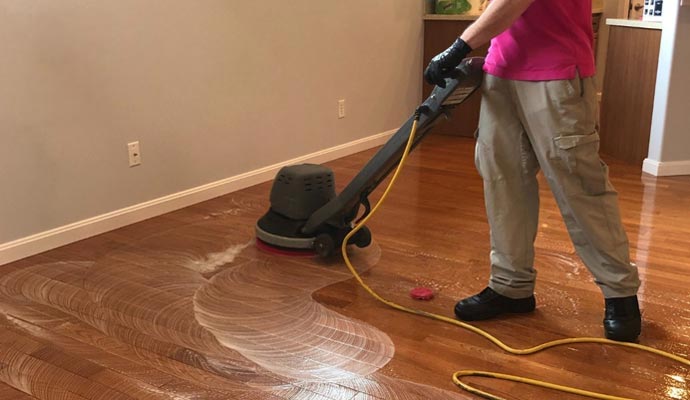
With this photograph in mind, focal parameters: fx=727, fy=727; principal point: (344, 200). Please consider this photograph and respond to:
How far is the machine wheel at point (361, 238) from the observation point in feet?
8.95

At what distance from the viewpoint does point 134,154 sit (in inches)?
125

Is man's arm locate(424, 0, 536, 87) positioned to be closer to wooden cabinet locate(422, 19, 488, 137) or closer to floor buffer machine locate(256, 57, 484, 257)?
floor buffer machine locate(256, 57, 484, 257)

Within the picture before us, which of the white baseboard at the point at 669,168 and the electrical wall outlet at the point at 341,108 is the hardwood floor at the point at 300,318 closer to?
the white baseboard at the point at 669,168

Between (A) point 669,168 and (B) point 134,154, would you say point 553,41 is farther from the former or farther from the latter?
(A) point 669,168

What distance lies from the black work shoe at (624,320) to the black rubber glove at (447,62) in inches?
31.5

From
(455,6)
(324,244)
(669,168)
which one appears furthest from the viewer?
(455,6)

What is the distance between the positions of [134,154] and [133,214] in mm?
264

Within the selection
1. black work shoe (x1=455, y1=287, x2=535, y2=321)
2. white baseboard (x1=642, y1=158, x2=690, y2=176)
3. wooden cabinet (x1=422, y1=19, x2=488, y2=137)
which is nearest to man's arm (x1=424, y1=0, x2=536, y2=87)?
black work shoe (x1=455, y1=287, x2=535, y2=321)

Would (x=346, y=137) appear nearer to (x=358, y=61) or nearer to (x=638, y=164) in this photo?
(x=358, y=61)

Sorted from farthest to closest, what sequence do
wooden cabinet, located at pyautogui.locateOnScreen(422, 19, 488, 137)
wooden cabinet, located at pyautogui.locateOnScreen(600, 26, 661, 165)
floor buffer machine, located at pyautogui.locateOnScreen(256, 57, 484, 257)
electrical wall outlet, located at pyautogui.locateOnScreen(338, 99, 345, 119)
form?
wooden cabinet, located at pyautogui.locateOnScreen(422, 19, 488, 137)
electrical wall outlet, located at pyautogui.locateOnScreen(338, 99, 345, 119)
wooden cabinet, located at pyautogui.locateOnScreen(600, 26, 661, 165)
floor buffer machine, located at pyautogui.locateOnScreen(256, 57, 484, 257)

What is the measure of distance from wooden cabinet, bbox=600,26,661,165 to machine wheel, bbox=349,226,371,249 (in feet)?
7.20

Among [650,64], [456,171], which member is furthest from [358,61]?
[650,64]

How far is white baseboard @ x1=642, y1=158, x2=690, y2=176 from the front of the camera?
4004 mm

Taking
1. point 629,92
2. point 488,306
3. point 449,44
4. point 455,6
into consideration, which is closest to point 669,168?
point 629,92
